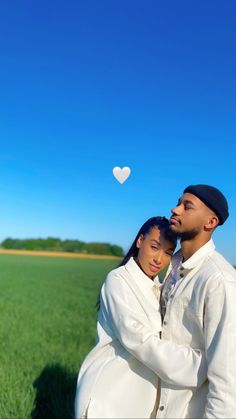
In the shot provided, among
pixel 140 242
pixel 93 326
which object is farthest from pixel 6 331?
pixel 140 242

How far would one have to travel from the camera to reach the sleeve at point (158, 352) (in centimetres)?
271

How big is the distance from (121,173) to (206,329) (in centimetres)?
163

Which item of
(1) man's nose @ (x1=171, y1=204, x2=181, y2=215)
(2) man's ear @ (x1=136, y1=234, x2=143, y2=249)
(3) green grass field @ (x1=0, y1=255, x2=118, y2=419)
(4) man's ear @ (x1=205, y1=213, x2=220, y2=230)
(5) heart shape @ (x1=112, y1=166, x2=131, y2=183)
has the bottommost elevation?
(3) green grass field @ (x1=0, y1=255, x2=118, y2=419)

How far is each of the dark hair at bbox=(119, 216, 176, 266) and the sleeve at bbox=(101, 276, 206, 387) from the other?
573mm

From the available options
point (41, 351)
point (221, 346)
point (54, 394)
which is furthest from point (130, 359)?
point (41, 351)

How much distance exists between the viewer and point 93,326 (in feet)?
34.6

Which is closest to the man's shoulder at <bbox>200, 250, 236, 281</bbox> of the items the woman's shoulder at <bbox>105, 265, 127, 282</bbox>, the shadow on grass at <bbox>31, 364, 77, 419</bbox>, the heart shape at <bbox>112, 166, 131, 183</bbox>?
the woman's shoulder at <bbox>105, 265, 127, 282</bbox>

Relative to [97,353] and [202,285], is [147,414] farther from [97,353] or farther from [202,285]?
[202,285]

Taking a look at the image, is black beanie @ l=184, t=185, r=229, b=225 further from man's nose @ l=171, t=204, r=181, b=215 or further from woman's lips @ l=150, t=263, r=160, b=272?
woman's lips @ l=150, t=263, r=160, b=272

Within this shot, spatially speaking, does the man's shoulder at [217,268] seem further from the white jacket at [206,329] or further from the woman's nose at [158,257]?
the woman's nose at [158,257]

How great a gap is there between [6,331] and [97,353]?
655 cm

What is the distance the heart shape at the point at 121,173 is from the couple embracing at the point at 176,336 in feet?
2.99

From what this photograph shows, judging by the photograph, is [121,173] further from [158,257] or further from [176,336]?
[176,336]

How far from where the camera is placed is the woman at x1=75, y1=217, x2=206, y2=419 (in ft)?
8.93
